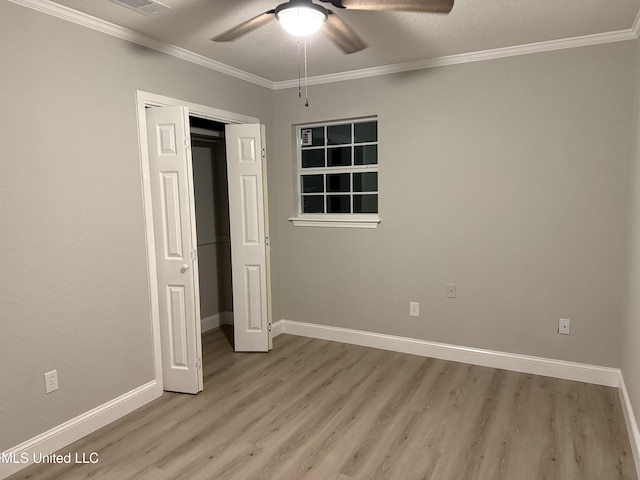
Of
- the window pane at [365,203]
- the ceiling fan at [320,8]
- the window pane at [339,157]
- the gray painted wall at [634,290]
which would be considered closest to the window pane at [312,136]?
the window pane at [339,157]

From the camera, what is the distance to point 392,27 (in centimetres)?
295

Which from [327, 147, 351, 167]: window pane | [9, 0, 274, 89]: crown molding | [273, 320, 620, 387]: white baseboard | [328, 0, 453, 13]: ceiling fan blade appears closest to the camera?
[328, 0, 453, 13]: ceiling fan blade

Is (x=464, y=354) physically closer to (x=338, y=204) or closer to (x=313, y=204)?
(x=338, y=204)

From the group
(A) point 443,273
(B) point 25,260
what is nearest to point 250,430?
(B) point 25,260

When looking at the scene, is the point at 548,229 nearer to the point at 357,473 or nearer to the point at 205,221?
the point at 357,473

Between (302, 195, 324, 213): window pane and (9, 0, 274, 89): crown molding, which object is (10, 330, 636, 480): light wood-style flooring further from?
(9, 0, 274, 89): crown molding

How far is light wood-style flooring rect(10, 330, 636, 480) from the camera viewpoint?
241 centimetres

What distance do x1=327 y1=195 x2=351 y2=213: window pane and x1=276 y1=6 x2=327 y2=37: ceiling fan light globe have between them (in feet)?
7.87

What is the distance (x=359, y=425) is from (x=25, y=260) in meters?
2.20

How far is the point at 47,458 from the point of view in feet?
8.30

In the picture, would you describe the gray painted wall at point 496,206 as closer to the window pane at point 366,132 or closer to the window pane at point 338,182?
the window pane at point 366,132

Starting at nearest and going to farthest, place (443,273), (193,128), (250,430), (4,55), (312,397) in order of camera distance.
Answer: (4,55), (250,430), (312,397), (443,273), (193,128)

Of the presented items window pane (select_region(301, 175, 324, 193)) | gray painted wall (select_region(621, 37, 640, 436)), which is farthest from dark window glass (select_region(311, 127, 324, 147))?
gray painted wall (select_region(621, 37, 640, 436))

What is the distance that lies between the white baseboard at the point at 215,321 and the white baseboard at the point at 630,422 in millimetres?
3729
